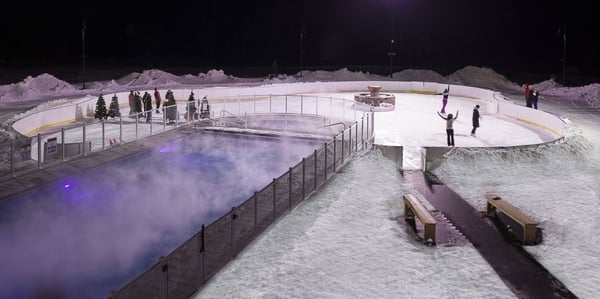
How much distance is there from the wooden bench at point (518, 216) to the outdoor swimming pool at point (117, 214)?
202 inches

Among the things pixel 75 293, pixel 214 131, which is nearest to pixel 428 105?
pixel 214 131

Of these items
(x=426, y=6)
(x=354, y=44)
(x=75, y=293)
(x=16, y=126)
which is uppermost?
(x=426, y=6)

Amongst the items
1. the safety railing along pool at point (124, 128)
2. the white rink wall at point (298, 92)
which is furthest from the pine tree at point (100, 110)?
the white rink wall at point (298, 92)

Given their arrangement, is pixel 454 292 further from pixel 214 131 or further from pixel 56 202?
pixel 214 131

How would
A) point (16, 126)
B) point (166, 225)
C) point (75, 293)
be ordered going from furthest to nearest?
1. point (16, 126)
2. point (166, 225)
3. point (75, 293)

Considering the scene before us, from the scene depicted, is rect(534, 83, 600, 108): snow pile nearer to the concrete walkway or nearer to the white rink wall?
the white rink wall

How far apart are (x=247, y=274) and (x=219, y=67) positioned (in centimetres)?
5728

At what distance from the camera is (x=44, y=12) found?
224 ft

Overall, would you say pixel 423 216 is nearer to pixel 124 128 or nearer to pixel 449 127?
pixel 449 127

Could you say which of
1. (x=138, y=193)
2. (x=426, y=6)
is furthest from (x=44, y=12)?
(x=138, y=193)

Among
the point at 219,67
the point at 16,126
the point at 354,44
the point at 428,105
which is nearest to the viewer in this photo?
the point at 16,126

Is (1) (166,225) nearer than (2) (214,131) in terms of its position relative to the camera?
Yes

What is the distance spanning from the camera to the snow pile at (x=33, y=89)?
32.2 m

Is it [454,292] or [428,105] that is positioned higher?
[428,105]
